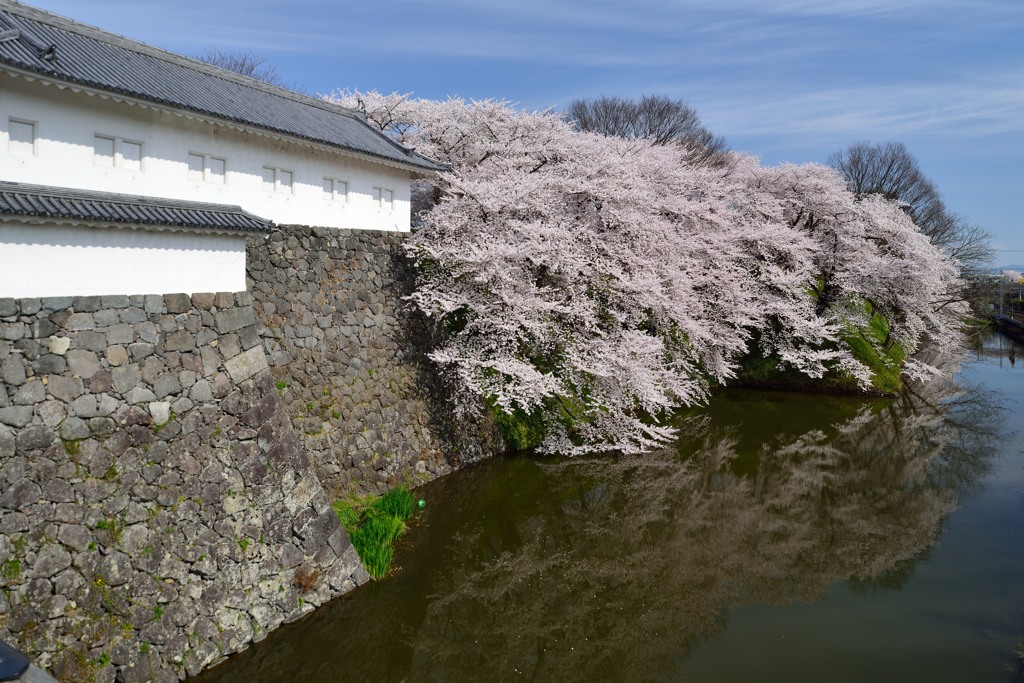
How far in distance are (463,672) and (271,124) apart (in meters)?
9.16

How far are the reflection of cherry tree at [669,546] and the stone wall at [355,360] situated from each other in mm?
2207

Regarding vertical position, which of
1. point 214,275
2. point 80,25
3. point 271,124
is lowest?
point 214,275

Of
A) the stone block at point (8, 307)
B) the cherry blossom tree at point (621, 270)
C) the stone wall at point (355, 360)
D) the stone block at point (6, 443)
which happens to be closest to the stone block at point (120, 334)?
the stone block at point (8, 307)

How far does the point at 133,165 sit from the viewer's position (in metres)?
9.04

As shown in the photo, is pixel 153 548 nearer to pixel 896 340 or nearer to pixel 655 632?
pixel 655 632

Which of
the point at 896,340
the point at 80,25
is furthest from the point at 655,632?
the point at 896,340

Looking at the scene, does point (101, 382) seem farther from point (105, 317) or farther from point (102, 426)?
point (105, 317)

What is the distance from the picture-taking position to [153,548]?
702 centimetres

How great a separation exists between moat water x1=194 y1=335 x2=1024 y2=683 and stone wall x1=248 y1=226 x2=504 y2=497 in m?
1.08

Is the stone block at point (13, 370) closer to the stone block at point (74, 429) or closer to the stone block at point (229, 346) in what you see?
the stone block at point (74, 429)

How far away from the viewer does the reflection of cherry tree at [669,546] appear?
26.5 feet

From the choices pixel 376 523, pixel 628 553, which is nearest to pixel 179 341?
pixel 376 523

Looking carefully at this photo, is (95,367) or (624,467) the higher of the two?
(95,367)

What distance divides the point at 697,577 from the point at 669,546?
3.49 ft
